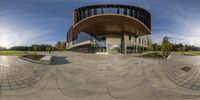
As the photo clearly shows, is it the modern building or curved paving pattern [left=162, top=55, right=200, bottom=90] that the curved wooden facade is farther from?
curved paving pattern [left=162, top=55, right=200, bottom=90]

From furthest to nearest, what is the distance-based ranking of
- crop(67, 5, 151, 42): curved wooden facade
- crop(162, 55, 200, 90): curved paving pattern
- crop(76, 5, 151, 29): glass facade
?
crop(76, 5, 151, 29): glass facade < crop(67, 5, 151, 42): curved wooden facade < crop(162, 55, 200, 90): curved paving pattern

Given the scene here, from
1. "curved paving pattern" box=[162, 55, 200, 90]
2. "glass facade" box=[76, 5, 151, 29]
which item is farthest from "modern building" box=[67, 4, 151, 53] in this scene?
"curved paving pattern" box=[162, 55, 200, 90]

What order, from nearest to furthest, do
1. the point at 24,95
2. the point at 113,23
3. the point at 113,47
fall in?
the point at 24,95 → the point at 113,23 → the point at 113,47

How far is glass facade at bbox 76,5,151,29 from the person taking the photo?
27781mm

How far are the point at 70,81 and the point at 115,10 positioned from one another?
23.5 m

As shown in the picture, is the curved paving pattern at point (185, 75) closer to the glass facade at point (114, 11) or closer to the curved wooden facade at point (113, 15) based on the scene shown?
the curved wooden facade at point (113, 15)

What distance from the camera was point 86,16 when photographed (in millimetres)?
31188

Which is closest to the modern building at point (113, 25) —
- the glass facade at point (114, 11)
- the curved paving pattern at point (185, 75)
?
the glass facade at point (114, 11)

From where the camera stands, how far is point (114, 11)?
27.6 metres

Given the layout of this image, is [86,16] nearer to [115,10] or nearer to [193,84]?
[115,10]

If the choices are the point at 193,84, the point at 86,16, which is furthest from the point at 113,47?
the point at 193,84

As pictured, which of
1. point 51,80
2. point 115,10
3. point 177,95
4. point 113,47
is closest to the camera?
point 177,95

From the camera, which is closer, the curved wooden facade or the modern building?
the curved wooden facade

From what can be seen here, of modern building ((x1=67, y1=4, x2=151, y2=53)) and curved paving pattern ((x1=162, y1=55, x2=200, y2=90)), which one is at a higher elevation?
modern building ((x1=67, y1=4, x2=151, y2=53))
